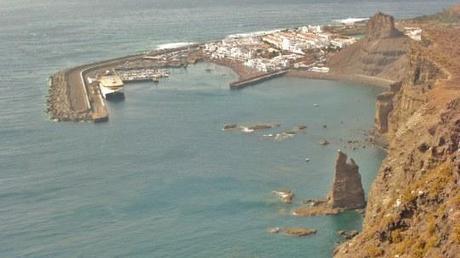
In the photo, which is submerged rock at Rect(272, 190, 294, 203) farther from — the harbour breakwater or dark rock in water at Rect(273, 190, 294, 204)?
the harbour breakwater

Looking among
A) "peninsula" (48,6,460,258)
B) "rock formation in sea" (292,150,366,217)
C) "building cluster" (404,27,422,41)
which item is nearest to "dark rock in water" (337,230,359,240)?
"rock formation in sea" (292,150,366,217)

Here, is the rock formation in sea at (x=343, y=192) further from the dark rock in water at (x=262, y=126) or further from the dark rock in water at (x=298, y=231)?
the dark rock in water at (x=262, y=126)

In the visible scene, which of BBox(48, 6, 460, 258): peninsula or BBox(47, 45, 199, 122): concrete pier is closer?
BBox(48, 6, 460, 258): peninsula

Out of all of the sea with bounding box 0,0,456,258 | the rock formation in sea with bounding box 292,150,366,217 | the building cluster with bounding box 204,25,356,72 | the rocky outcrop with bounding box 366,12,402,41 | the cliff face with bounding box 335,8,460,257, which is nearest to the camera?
the cliff face with bounding box 335,8,460,257

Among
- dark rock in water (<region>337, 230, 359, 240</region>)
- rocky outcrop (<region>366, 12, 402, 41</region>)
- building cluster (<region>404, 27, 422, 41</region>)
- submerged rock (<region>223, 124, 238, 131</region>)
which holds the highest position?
rocky outcrop (<region>366, 12, 402, 41</region>)

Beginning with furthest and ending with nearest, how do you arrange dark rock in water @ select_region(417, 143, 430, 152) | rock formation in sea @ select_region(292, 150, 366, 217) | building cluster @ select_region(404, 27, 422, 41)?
1. building cluster @ select_region(404, 27, 422, 41)
2. rock formation in sea @ select_region(292, 150, 366, 217)
3. dark rock in water @ select_region(417, 143, 430, 152)

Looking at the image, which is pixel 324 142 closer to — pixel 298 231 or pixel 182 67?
pixel 298 231

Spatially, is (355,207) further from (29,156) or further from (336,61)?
(336,61)
